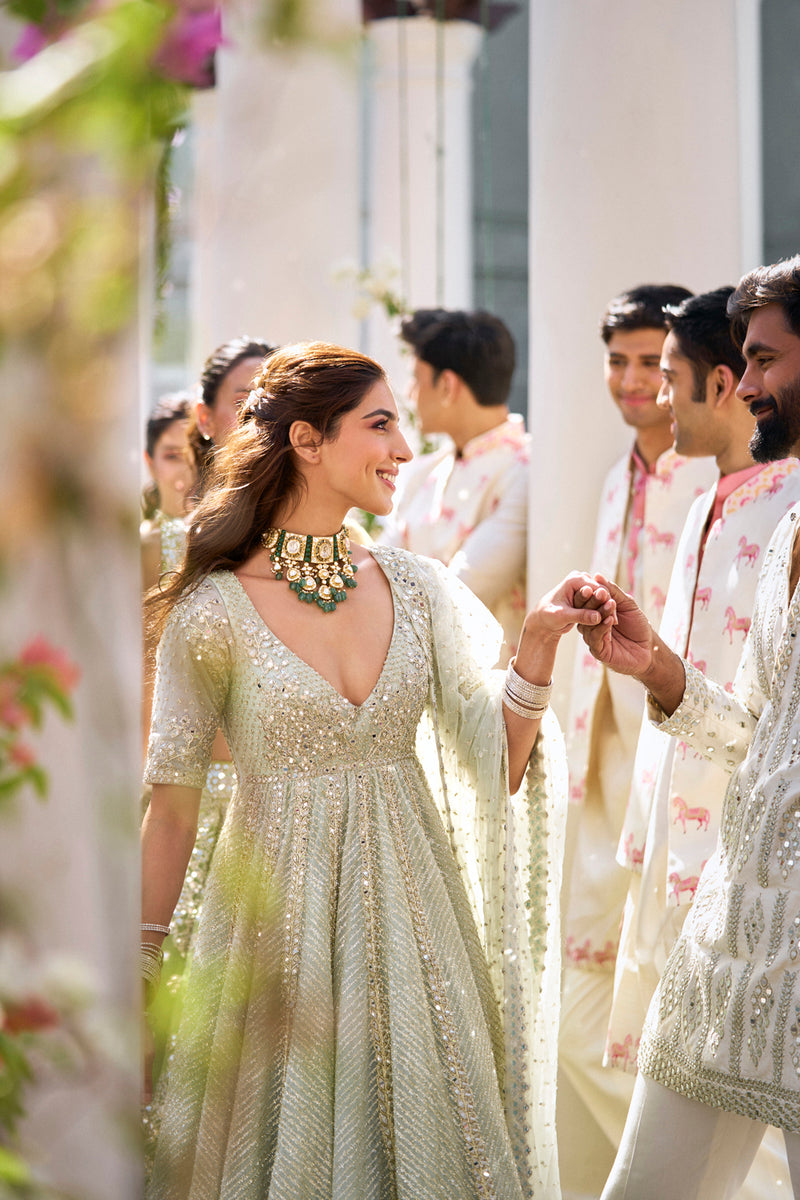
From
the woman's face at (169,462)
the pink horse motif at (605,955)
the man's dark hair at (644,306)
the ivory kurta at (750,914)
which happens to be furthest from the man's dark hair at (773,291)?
the woman's face at (169,462)

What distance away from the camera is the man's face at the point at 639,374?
310cm

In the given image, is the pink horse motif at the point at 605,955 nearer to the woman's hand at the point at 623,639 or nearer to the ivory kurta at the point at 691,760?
the ivory kurta at the point at 691,760

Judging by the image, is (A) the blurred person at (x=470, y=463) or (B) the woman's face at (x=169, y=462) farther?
(B) the woman's face at (x=169, y=462)

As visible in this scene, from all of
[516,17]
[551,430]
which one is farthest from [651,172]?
[516,17]

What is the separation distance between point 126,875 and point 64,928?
0.10 ft

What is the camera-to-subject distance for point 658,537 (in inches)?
122

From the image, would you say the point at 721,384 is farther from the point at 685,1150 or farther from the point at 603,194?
the point at 685,1150

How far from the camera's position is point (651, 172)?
3275 mm

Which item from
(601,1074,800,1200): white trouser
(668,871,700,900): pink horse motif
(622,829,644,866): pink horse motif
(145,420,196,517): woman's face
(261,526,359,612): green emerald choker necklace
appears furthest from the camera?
(145,420,196,517): woman's face

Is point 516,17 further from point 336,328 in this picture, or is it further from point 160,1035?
point 160,1035

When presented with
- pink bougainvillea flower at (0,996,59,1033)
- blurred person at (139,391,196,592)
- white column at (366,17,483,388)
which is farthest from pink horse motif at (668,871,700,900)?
white column at (366,17,483,388)

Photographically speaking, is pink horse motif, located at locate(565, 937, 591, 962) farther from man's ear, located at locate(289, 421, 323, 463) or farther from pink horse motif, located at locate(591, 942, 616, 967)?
man's ear, located at locate(289, 421, 323, 463)

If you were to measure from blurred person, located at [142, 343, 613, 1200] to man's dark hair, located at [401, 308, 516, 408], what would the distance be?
6.04 feet

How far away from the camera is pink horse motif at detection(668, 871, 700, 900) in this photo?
8.29 feet
